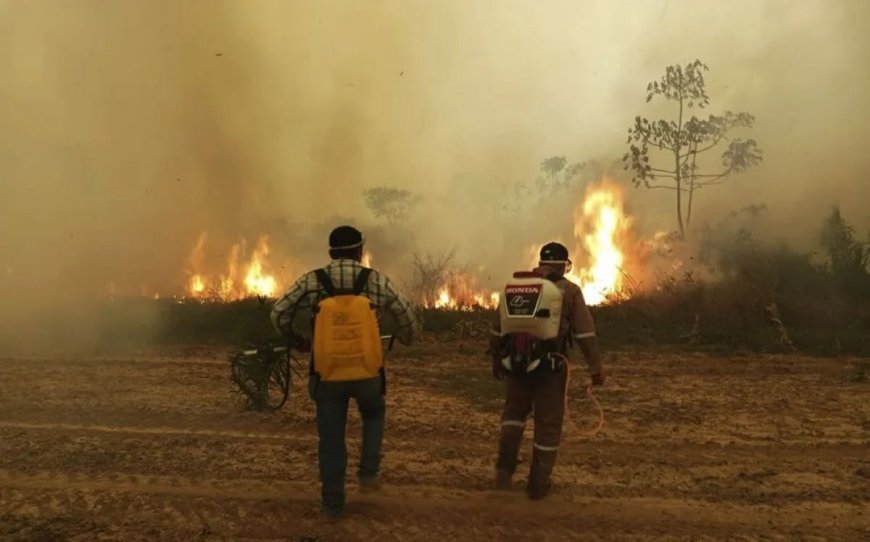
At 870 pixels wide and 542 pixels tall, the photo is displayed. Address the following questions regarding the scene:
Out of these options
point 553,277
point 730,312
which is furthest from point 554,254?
point 730,312

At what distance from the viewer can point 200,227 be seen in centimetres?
1884

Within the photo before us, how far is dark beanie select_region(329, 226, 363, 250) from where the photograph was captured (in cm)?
423

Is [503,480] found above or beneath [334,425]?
beneath

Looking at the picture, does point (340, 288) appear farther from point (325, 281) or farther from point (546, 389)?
point (546, 389)

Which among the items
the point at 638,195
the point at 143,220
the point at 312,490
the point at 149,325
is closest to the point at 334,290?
the point at 312,490

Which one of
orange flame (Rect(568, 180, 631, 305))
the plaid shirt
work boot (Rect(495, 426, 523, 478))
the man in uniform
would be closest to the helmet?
the man in uniform

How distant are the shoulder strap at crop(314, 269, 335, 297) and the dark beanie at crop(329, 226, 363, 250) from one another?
0.20 meters

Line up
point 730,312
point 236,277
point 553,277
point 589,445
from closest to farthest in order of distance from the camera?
point 553,277 < point 589,445 < point 730,312 < point 236,277

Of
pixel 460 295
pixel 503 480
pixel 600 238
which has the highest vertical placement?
pixel 600 238

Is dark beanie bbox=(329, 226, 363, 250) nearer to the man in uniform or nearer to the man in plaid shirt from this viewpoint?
the man in plaid shirt

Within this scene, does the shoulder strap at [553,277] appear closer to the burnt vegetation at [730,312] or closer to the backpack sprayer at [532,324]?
the backpack sprayer at [532,324]

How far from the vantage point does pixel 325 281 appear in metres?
4.12

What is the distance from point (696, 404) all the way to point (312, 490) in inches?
185

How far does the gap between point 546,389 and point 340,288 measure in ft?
5.27
